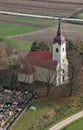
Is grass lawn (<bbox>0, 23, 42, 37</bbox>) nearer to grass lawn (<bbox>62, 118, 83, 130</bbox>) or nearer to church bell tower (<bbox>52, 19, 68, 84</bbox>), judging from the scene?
church bell tower (<bbox>52, 19, 68, 84</bbox>)

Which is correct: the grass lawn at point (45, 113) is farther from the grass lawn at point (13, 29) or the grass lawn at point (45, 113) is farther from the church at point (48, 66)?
the grass lawn at point (13, 29)

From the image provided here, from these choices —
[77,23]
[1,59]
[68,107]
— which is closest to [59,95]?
[68,107]

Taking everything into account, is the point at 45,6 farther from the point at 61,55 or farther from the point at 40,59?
the point at 61,55

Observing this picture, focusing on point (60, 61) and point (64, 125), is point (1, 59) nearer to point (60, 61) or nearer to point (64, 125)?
point (60, 61)

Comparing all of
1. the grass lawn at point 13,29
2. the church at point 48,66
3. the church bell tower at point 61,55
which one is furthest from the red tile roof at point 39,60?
the grass lawn at point 13,29

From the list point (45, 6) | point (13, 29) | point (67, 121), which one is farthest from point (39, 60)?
point (45, 6)
